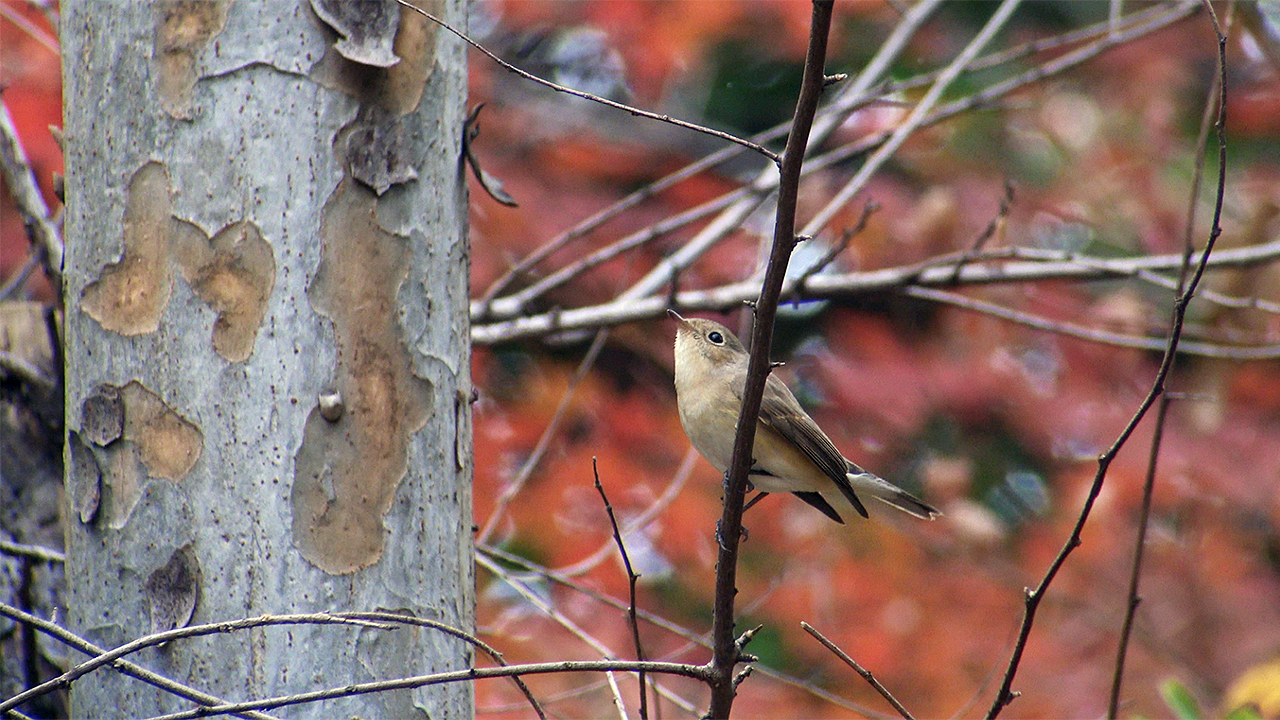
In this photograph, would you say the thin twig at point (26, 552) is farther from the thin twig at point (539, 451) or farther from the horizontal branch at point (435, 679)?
the thin twig at point (539, 451)

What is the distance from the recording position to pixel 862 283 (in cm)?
333

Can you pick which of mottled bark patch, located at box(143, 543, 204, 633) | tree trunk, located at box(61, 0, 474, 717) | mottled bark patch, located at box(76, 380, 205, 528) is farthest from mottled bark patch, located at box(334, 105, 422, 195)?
mottled bark patch, located at box(143, 543, 204, 633)

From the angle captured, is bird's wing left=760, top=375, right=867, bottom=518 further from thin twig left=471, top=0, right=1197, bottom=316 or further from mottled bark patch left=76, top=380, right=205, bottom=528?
mottled bark patch left=76, top=380, right=205, bottom=528

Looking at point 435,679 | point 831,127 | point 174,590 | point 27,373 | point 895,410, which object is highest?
point 831,127

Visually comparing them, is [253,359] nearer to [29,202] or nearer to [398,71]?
[398,71]

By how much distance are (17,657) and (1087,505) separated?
2.70 m

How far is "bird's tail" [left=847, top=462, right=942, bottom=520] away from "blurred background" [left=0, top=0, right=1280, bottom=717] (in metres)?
1.26

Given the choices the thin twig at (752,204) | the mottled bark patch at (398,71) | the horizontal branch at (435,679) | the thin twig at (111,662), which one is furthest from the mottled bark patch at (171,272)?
the thin twig at (752,204)

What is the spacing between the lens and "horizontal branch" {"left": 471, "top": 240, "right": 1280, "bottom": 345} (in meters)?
3.27

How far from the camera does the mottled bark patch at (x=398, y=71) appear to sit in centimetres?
203

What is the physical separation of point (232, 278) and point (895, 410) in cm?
410

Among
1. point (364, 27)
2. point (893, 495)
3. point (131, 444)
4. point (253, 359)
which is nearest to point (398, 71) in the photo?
point (364, 27)

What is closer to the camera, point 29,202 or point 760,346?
point 760,346

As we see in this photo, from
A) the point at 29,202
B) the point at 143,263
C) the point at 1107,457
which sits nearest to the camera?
the point at 1107,457
